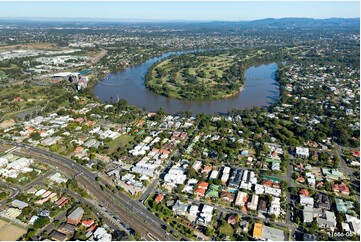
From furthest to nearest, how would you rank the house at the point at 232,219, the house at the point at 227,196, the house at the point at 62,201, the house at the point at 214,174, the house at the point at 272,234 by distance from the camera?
1. the house at the point at 214,174
2. the house at the point at 227,196
3. the house at the point at 62,201
4. the house at the point at 232,219
5. the house at the point at 272,234

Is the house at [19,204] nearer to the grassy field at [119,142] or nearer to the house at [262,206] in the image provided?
the grassy field at [119,142]

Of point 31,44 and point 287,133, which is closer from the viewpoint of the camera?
point 287,133

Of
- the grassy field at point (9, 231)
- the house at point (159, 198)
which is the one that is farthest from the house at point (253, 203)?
the grassy field at point (9, 231)

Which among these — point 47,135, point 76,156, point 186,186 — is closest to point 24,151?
point 47,135

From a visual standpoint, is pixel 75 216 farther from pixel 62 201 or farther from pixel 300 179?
pixel 300 179

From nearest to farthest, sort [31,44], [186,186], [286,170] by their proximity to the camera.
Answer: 1. [186,186]
2. [286,170]
3. [31,44]

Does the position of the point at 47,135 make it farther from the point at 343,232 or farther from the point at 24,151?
the point at 343,232
